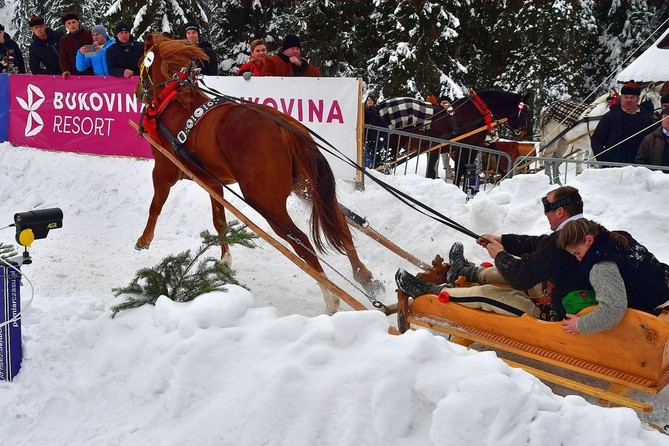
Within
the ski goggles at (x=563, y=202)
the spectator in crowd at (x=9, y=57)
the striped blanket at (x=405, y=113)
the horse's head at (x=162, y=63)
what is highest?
the horse's head at (x=162, y=63)

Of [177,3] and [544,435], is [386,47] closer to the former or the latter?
[177,3]

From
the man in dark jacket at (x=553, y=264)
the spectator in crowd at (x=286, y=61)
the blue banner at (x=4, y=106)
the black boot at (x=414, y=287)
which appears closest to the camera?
the man in dark jacket at (x=553, y=264)

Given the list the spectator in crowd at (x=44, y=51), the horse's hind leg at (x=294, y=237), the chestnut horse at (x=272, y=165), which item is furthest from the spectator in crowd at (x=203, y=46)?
the horse's hind leg at (x=294, y=237)

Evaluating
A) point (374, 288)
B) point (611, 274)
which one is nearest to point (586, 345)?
point (611, 274)

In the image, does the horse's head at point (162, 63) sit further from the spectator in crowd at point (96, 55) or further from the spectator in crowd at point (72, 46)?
the spectator in crowd at point (72, 46)

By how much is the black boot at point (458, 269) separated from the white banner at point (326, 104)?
3.05m

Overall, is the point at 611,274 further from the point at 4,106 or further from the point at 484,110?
the point at 4,106

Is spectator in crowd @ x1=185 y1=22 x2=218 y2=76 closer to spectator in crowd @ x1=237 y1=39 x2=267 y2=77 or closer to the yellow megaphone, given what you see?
spectator in crowd @ x1=237 y1=39 x2=267 y2=77

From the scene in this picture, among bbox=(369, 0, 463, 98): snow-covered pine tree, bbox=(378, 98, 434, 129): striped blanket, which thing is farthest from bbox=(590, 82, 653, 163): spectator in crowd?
bbox=(369, 0, 463, 98): snow-covered pine tree

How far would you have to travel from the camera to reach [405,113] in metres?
9.74

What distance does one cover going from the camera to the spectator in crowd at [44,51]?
10.4m

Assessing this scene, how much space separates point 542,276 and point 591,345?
454mm

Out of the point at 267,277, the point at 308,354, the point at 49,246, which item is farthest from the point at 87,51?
the point at 308,354

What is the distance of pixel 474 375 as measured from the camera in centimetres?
248
